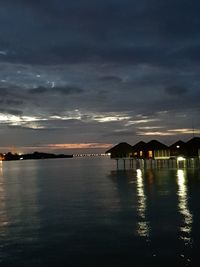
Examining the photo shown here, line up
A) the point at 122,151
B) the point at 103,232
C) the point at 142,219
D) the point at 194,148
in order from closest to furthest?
the point at 103,232 < the point at 142,219 < the point at 194,148 < the point at 122,151

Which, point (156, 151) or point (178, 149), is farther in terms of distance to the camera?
point (156, 151)

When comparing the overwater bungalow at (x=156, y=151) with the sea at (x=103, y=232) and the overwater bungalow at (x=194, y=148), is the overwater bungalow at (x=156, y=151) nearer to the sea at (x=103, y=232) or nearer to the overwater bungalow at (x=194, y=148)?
the overwater bungalow at (x=194, y=148)

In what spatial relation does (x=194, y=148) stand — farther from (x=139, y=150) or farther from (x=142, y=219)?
(x=142, y=219)

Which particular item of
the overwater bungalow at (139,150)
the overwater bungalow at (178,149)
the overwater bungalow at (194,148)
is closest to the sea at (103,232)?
the overwater bungalow at (194,148)

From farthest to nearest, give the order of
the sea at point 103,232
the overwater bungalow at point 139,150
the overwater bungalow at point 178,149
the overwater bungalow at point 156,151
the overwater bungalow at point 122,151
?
the overwater bungalow at point 122,151 → the overwater bungalow at point 139,150 → the overwater bungalow at point 156,151 → the overwater bungalow at point 178,149 → the sea at point 103,232

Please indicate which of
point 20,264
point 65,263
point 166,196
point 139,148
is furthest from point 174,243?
point 139,148

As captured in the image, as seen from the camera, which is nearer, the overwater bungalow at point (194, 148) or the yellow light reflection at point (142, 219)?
the yellow light reflection at point (142, 219)

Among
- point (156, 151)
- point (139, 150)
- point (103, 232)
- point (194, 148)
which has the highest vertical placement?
point (139, 150)

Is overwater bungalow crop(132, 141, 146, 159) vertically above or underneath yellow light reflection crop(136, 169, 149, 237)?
above

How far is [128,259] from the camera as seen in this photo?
51.3ft

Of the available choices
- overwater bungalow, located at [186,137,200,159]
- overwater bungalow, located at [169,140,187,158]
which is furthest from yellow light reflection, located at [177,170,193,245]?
overwater bungalow, located at [169,140,187,158]

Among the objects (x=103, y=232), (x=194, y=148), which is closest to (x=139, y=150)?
(x=194, y=148)

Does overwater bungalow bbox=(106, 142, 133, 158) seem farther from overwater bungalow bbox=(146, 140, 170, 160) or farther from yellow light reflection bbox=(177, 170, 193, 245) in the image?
yellow light reflection bbox=(177, 170, 193, 245)

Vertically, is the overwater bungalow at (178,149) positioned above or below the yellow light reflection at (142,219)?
above
